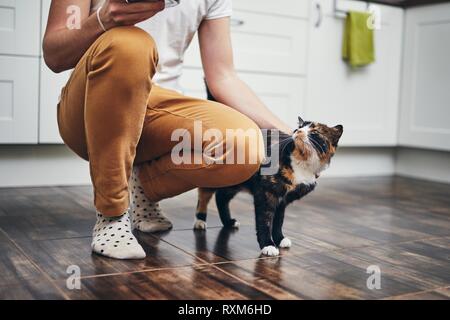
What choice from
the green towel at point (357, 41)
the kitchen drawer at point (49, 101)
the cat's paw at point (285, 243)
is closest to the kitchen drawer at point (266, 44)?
the green towel at point (357, 41)

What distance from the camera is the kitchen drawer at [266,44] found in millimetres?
2521

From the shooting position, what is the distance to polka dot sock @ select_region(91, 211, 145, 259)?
4.05 feet

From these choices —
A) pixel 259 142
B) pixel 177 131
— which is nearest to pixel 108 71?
pixel 177 131

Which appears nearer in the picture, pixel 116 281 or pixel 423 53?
pixel 116 281

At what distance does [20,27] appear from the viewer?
2.13 meters

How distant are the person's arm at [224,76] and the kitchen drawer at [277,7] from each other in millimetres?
1053

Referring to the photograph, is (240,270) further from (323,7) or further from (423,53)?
(423,53)

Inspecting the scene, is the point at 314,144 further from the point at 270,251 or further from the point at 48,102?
the point at 48,102

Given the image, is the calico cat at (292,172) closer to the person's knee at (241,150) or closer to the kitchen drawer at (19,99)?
the person's knee at (241,150)

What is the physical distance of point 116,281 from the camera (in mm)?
1083

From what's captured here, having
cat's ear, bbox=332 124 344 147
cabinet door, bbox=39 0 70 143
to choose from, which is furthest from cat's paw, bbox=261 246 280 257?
cabinet door, bbox=39 0 70 143

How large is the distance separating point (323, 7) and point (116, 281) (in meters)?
2.00

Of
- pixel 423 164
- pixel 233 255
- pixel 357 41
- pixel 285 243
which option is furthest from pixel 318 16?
pixel 233 255

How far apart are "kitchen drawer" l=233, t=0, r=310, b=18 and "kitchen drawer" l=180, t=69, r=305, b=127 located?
28cm
